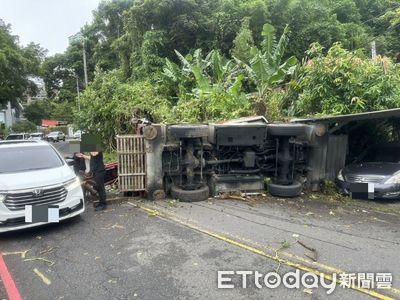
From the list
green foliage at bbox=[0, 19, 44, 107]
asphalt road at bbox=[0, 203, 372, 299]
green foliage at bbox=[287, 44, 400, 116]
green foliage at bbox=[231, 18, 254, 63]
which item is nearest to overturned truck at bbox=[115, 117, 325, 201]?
asphalt road at bbox=[0, 203, 372, 299]

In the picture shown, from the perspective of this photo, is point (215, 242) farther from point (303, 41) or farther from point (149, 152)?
point (303, 41)

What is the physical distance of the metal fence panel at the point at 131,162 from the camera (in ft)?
26.7

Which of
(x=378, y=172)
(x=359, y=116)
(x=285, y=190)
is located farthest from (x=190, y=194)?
(x=378, y=172)

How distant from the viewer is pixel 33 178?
6.08 m

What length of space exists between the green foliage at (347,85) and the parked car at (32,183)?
8.18 m

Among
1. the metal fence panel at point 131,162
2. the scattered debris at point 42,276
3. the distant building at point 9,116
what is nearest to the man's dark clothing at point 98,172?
the metal fence panel at point 131,162

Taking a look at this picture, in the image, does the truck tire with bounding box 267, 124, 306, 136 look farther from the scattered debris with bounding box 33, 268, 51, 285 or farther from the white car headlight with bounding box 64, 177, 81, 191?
the scattered debris with bounding box 33, 268, 51, 285

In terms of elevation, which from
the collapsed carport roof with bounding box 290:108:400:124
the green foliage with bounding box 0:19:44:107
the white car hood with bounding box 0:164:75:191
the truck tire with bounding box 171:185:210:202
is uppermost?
the green foliage with bounding box 0:19:44:107

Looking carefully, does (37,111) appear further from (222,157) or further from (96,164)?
(222,157)

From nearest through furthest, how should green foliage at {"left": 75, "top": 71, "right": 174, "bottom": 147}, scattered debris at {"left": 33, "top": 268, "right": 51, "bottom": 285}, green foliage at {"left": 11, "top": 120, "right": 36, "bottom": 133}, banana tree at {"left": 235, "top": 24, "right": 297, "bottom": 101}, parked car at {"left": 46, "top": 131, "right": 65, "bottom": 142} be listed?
scattered debris at {"left": 33, "top": 268, "right": 51, "bottom": 285} < green foliage at {"left": 75, "top": 71, "right": 174, "bottom": 147} < banana tree at {"left": 235, "top": 24, "right": 297, "bottom": 101} < parked car at {"left": 46, "top": 131, "right": 65, "bottom": 142} < green foliage at {"left": 11, "top": 120, "right": 36, "bottom": 133}

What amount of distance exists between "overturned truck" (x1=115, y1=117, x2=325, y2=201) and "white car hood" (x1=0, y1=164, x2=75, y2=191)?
1.87 m

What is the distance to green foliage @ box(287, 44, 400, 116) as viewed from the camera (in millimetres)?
10430

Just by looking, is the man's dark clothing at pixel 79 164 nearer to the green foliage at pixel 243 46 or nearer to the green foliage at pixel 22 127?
the green foliage at pixel 243 46

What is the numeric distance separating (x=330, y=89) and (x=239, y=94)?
3037 mm
